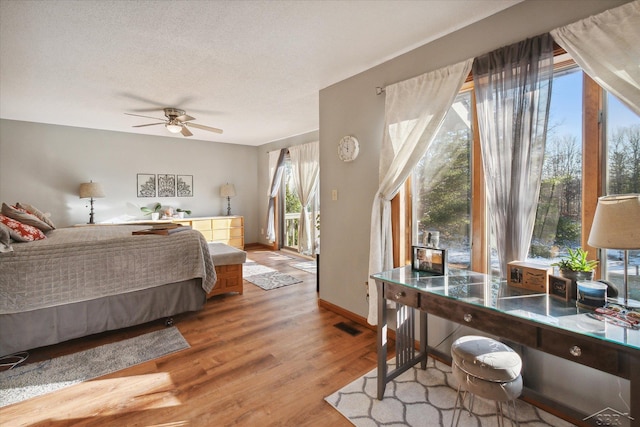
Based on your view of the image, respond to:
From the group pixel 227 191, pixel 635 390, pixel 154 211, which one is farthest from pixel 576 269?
pixel 154 211

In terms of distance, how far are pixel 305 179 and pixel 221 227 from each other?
7.03ft

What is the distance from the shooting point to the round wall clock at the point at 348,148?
2.90 m

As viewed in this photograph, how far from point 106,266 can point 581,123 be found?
12.0 ft

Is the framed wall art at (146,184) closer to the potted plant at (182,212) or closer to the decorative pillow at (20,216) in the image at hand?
the potted plant at (182,212)

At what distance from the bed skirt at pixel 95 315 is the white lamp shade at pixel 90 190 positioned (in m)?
3.23

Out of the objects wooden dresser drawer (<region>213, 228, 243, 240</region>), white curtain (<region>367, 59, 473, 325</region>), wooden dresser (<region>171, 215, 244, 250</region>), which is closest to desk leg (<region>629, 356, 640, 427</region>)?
white curtain (<region>367, 59, 473, 325</region>)

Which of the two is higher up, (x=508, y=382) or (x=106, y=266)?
(x=106, y=266)

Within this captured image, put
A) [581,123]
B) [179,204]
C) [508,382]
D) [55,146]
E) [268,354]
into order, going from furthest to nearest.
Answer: [179,204] → [55,146] → [268,354] → [581,123] → [508,382]

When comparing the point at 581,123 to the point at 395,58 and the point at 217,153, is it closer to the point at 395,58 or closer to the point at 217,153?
the point at 395,58

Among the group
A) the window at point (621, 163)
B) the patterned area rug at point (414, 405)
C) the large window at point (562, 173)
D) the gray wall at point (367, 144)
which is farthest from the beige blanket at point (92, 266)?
the window at point (621, 163)

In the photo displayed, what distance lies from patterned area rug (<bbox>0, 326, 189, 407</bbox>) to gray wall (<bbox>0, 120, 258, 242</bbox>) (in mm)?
3732

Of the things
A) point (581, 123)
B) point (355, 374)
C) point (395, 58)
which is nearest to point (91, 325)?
point (355, 374)

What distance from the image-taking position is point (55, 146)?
4992mm

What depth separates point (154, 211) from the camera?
5941mm
